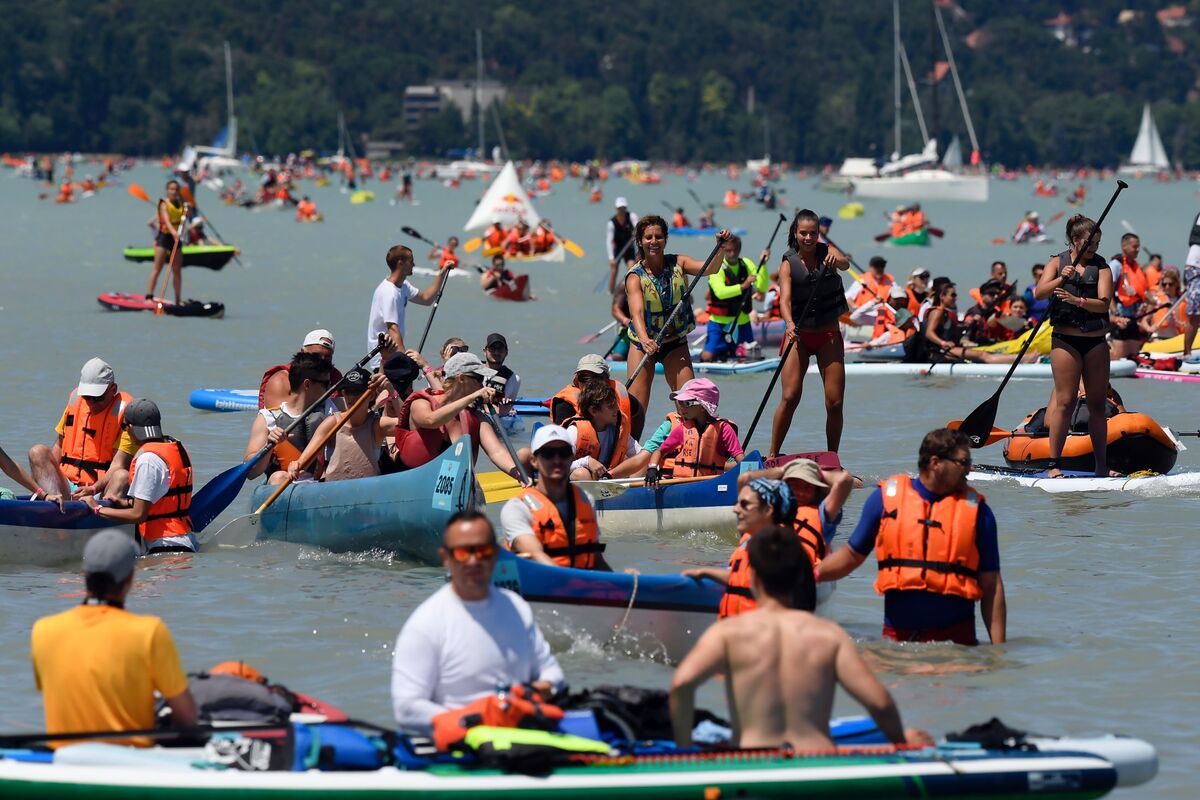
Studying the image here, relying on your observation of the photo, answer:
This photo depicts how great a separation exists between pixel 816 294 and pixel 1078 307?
5.80ft

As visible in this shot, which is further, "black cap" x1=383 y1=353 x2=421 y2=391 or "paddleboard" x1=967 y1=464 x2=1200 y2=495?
"paddleboard" x1=967 y1=464 x2=1200 y2=495

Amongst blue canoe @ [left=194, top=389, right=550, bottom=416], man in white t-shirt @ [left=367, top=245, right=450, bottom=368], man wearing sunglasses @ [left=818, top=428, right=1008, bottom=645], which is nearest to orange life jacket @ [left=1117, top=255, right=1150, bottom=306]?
blue canoe @ [left=194, top=389, right=550, bottom=416]

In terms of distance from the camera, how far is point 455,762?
6.45 m

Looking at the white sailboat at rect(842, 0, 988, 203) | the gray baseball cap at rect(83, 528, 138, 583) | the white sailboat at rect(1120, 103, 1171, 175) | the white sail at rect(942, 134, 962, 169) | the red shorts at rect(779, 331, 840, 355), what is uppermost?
the white sailboat at rect(1120, 103, 1171, 175)

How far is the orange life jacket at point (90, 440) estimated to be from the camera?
38.0ft

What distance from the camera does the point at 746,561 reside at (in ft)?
27.2

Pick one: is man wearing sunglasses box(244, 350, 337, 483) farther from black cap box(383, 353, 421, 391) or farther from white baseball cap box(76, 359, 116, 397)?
white baseball cap box(76, 359, 116, 397)

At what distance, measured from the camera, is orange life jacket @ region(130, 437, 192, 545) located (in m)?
11.0

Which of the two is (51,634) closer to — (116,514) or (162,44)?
(116,514)

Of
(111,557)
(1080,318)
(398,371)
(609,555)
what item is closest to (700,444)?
(609,555)

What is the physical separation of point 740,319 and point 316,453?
1028cm

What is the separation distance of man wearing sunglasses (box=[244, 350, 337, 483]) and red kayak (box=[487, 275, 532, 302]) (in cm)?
2103

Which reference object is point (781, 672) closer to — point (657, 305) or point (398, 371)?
point (398, 371)

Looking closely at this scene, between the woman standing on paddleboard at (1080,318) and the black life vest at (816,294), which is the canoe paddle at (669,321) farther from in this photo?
the woman standing on paddleboard at (1080,318)
